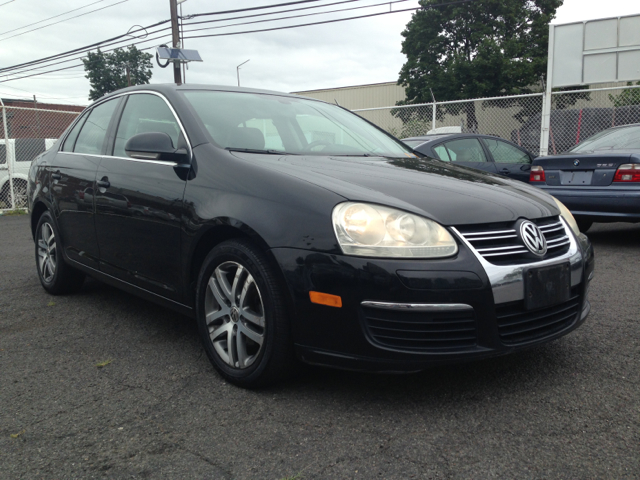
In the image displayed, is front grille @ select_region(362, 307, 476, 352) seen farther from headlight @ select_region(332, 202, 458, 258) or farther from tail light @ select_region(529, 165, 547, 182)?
tail light @ select_region(529, 165, 547, 182)

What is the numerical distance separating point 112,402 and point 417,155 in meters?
2.41

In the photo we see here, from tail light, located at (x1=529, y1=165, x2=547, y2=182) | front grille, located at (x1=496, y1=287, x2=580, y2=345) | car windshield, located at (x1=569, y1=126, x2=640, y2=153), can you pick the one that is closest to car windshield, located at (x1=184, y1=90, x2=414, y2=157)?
front grille, located at (x1=496, y1=287, x2=580, y2=345)

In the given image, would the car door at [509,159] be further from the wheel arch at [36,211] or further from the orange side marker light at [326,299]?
the orange side marker light at [326,299]

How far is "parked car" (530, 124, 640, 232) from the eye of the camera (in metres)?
6.05

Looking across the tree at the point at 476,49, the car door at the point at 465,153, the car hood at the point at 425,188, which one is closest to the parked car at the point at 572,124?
the car door at the point at 465,153

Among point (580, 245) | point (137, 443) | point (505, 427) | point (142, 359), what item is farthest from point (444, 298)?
point (142, 359)

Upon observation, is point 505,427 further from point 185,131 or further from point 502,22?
point 502,22

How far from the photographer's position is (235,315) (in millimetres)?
2770

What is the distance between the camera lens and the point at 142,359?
3.20m

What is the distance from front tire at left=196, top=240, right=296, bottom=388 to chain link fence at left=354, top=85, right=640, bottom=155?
9490 millimetres

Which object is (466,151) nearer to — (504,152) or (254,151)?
(504,152)

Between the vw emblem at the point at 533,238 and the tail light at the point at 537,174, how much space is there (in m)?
4.56

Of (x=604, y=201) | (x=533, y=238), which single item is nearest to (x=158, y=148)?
(x=533, y=238)

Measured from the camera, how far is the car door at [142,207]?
10.2ft
